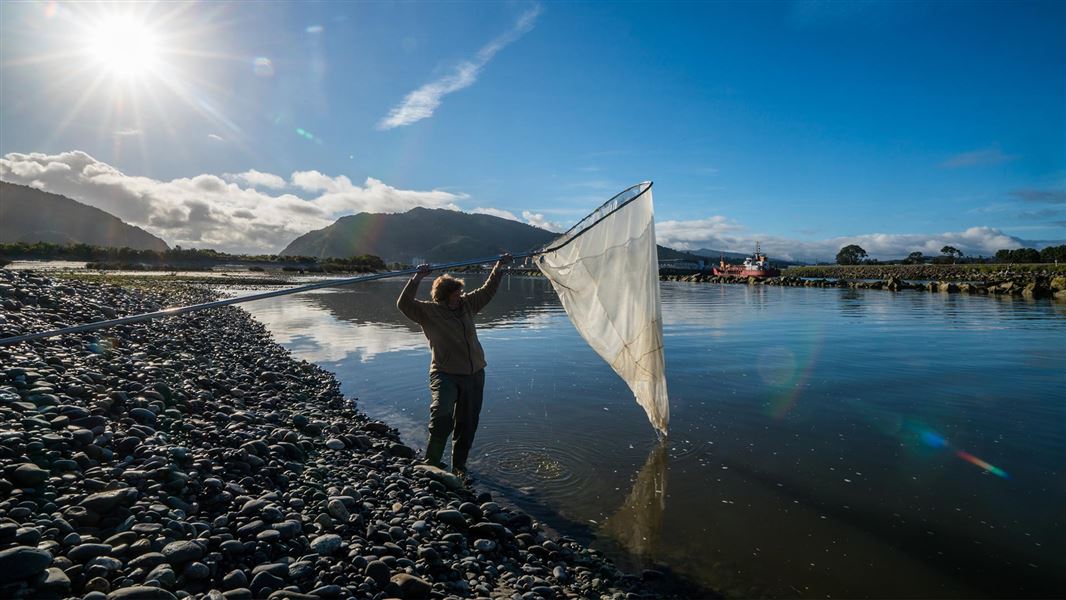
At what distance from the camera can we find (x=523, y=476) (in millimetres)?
8000

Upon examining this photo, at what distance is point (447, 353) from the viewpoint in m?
7.26

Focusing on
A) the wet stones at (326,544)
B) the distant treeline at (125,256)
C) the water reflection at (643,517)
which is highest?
the distant treeline at (125,256)

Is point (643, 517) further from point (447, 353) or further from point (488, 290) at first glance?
point (488, 290)

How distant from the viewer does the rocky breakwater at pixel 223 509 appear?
3.98m

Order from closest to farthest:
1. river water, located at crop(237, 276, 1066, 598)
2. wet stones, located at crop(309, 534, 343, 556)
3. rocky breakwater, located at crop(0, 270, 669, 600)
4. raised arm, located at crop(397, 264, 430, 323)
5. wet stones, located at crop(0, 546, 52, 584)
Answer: wet stones, located at crop(0, 546, 52, 584)
rocky breakwater, located at crop(0, 270, 669, 600)
wet stones, located at crop(309, 534, 343, 556)
river water, located at crop(237, 276, 1066, 598)
raised arm, located at crop(397, 264, 430, 323)

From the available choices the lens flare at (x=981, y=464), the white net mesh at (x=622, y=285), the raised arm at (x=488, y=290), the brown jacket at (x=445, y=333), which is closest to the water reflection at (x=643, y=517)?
the white net mesh at (x=622, y=285)

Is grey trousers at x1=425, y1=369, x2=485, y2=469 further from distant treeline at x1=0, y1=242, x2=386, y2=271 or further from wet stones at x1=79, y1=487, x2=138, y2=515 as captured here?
distant treeline at x1=0, y1=242, x2=386, y2=271

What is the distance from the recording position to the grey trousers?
7.27 metres

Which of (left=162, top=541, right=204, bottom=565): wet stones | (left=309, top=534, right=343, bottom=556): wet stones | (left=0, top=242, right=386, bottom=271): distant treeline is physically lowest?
(left=309, top=534, right=343, bottom=556): wet stones

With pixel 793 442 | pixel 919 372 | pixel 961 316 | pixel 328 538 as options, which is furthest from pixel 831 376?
pixel 961 316

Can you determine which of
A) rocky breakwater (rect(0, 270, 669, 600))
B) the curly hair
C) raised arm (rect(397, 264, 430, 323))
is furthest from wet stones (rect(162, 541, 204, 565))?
the curly hair

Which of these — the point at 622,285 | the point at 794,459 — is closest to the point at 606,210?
the point at 622,285

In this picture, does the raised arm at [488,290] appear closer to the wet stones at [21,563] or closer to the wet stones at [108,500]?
the wet stones at [108,500]

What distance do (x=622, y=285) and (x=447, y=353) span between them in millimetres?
2931
